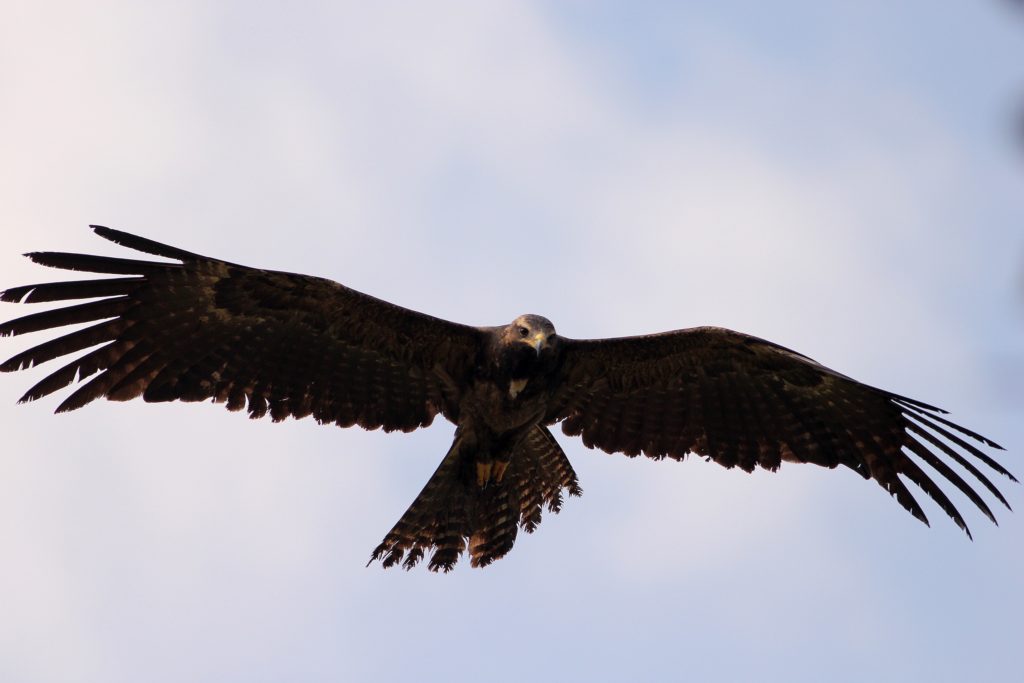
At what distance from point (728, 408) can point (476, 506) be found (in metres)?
2.13

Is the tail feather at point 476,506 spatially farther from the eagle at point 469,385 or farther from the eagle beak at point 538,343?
the eagle beak at point 538,343

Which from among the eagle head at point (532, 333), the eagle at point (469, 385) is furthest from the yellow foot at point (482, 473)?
the eagle head at point (532, 333)

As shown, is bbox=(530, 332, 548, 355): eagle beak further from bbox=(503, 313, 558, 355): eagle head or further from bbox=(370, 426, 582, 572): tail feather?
bbox=(370, 426, 582, 572): tail feather

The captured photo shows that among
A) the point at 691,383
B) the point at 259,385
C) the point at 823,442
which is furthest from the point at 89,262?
the point at 823,442

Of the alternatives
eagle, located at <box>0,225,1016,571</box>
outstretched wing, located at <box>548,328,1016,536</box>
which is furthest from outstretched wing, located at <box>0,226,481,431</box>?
outstretched wing, located at <box>548,328,1016,536</box>

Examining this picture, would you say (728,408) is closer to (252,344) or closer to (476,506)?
(476,506)

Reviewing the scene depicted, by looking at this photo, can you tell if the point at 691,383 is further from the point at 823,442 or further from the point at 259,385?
the point at 259,385

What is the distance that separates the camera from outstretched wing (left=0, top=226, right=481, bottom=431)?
33.9 ft

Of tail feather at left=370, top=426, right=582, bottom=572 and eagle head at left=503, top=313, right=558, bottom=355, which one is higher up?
eagle head at left=503, top=313, right=558, bottom=355

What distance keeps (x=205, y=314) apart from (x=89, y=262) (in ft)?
3.09

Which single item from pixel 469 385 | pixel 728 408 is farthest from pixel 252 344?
pixel 728 408

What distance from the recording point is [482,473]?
11070 millimetres

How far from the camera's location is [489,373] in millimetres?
10727

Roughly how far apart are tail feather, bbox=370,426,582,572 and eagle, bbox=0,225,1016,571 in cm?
1
